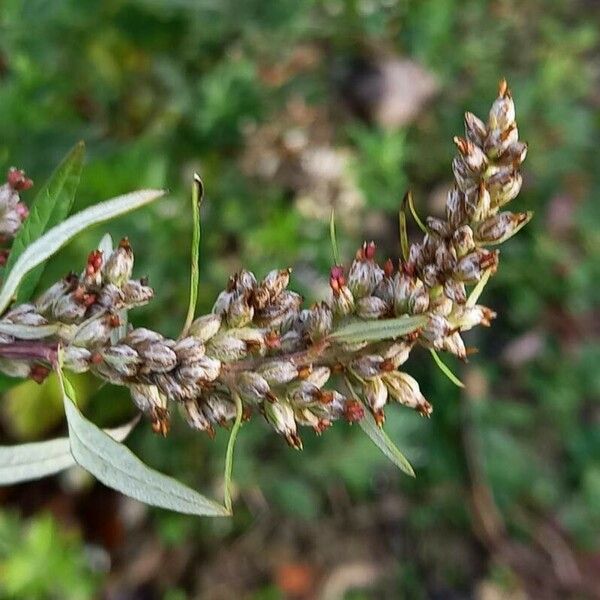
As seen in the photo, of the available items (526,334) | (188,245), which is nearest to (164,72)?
(188,245)

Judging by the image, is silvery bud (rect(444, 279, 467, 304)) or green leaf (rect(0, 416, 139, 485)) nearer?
silvery bud (rect(444, 279, 467, 304))

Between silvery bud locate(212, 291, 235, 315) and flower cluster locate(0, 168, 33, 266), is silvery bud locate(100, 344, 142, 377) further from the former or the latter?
flower cluster locate(0, 168, 33, 266)

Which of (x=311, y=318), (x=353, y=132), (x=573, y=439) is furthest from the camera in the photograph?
(x=573, y=439)

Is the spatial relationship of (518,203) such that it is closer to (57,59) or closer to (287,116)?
(287,116)

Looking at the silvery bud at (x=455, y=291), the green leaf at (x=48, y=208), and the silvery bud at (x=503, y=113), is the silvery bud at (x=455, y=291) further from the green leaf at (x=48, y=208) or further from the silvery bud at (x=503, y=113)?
→ the green leaf at (x=48, y=208)

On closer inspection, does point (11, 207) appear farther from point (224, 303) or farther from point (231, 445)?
point (231, 445)

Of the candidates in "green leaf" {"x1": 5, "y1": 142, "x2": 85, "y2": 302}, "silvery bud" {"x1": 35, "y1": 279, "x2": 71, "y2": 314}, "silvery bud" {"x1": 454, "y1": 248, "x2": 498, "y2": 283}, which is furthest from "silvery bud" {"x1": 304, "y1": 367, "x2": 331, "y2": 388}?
→ "green leaf" {"x1": 5, "y1": 142, "x2": 85, "y2": 302}
